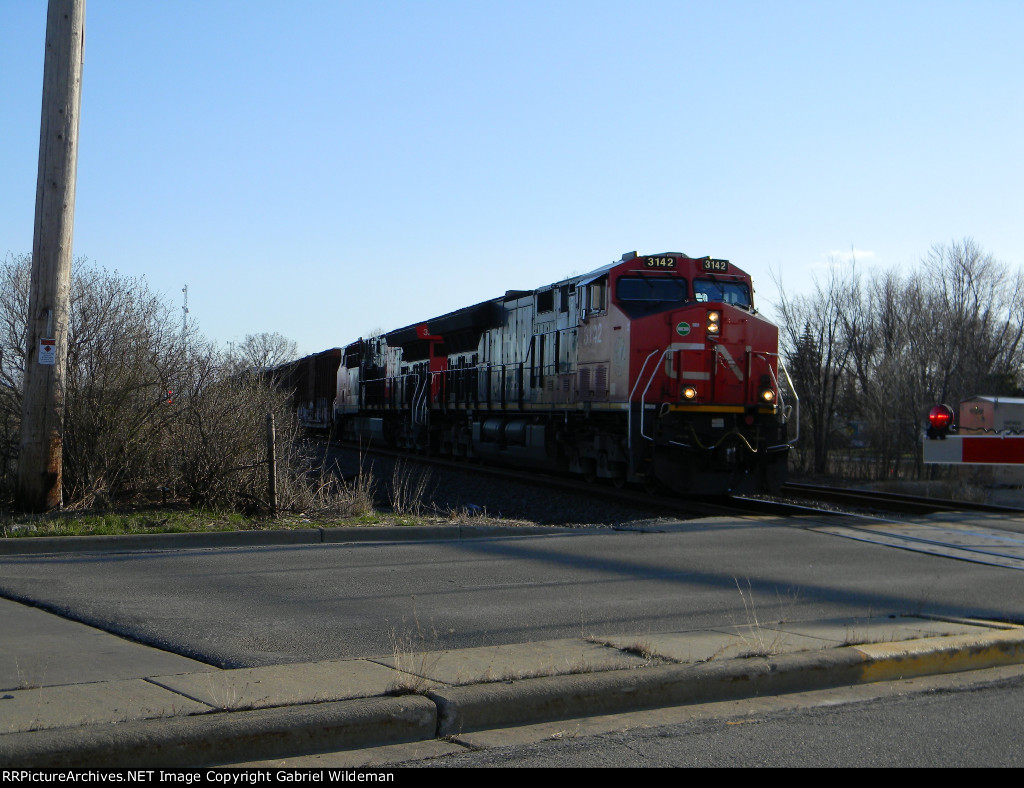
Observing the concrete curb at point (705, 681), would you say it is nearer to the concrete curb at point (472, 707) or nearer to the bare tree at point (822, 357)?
the concrete curb at point (472, 707)

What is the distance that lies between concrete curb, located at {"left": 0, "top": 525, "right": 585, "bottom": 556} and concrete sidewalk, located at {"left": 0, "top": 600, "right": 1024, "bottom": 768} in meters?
2.79

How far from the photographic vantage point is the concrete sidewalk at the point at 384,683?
3.89 meters

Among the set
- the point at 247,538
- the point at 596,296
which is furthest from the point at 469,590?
the point at 596,296

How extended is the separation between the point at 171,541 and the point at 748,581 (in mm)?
5621

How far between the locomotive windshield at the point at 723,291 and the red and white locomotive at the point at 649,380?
0.08 feet

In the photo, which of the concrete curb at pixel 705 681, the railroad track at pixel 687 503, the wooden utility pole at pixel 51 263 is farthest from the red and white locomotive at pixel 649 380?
the concrete curb at pixel 705 681

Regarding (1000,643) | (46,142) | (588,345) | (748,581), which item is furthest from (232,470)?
(1000,643)

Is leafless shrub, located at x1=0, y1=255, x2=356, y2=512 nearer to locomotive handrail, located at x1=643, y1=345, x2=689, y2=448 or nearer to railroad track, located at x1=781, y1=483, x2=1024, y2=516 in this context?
locomotive handrail, located at x1=643, y1=345, x2=689, y2=448

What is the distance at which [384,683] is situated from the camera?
4.65 metres

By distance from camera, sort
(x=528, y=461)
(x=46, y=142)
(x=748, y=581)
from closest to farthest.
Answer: (x=748, y=581)
(x=46, y=142)
(x=528, y=461)

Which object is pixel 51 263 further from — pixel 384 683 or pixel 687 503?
pixel 687 503

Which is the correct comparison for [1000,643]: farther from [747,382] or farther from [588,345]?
[588,345]

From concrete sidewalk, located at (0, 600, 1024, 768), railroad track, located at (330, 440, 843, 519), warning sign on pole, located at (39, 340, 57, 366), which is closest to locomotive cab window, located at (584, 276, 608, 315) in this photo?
railroad track, located at (330, 440, 843, 519)
